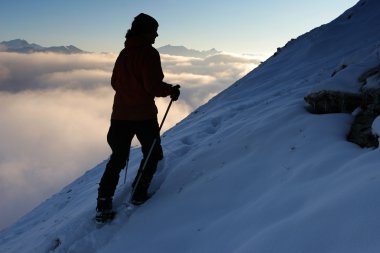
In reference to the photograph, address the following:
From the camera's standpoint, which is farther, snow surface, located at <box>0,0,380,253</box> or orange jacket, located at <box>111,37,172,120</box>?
orange jacket, located at <box>111,37,172,120</box>

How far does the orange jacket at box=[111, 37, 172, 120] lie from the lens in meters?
6.25

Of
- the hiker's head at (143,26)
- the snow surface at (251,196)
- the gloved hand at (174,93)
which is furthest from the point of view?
the gloved hand at (174,93)

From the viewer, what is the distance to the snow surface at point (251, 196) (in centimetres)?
389

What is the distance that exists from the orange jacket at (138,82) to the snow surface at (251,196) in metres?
1.50

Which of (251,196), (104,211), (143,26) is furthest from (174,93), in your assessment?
(104,211)

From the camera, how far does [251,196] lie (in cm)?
564

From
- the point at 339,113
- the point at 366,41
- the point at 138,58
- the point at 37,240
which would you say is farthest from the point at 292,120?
the point at 366,41

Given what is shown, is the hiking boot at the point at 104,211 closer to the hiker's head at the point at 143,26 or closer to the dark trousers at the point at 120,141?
the dark trousers at the point at 120,141

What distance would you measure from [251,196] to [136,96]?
2.31 metres

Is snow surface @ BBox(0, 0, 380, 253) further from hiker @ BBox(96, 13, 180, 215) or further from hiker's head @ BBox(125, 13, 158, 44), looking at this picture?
hiker's head @ BBox(125, 13, 158, 44)

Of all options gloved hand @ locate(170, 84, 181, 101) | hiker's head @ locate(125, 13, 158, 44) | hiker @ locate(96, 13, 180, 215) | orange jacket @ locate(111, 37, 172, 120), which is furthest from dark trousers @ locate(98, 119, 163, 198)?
hiker's head @ locate(125, 13, 158, 44)

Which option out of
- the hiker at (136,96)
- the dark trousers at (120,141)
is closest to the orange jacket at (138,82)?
the hiker at (136,96)

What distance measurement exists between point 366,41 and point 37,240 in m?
11.9

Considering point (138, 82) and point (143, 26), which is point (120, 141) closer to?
point (138, 82)
